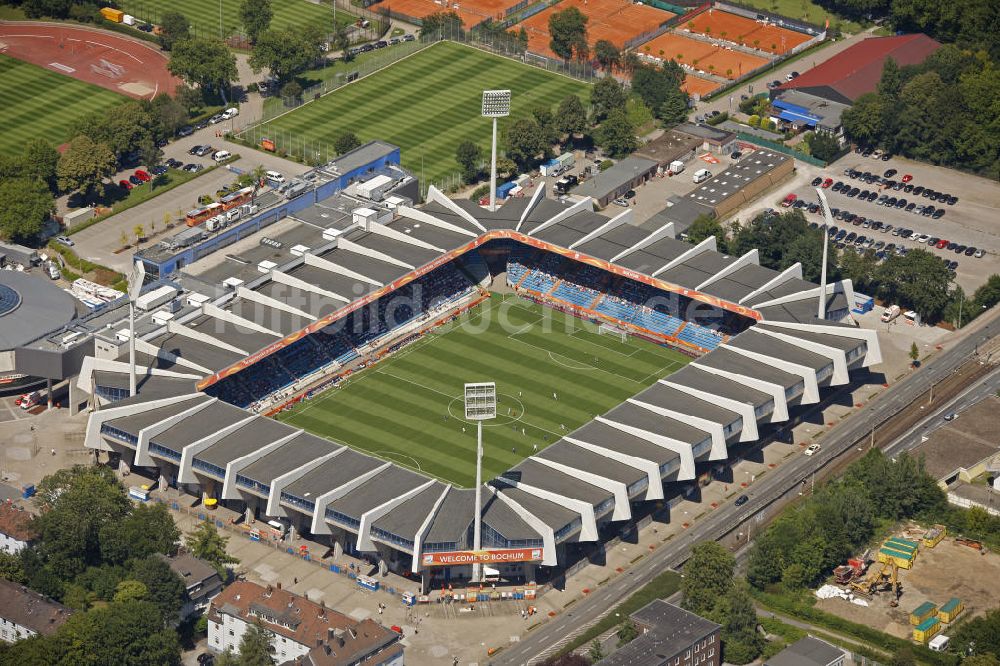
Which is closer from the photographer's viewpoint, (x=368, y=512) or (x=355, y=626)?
(x=355, y=626)

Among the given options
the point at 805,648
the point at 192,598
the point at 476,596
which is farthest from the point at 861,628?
the point at 192,598

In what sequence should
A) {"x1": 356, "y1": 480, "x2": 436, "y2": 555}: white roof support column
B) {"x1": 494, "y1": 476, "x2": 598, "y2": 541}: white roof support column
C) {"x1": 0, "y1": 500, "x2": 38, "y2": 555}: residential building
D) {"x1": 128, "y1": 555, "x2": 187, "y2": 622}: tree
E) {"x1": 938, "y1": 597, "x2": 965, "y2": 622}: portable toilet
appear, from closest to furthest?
{"x1": 128, "y1": 555, "x2": 187, "y2": 622}: tree → {"x1": 938, "y1": 597, "x2": 965, "y2": 622}: portable toilet → {"x1": 356, "y1": 480, "x2": 436, "y2": 555}: white roof support column → {"x1": 0, "y1": 500, "x2": 38, "y2": 555}: residential building → {"x1": 494, "y1": 476, "x2": 598, "y2": 541}: white roof support column

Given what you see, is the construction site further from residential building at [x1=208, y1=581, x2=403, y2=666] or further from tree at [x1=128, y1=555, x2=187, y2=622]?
tree at [x1=128, y1=555, x2=187, y2=622]

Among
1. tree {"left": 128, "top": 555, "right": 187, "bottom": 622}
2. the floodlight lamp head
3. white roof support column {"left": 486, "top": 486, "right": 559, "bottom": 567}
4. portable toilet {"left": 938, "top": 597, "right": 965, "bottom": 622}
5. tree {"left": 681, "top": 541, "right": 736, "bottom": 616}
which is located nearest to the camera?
tree {"left": 128, "top": 555, "right": 187, "bottom": 622}

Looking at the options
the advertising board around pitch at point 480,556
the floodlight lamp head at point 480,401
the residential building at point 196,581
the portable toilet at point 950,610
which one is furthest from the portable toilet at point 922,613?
the residential building at point 196,581

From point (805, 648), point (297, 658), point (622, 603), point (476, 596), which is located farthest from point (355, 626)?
point (805, 648)

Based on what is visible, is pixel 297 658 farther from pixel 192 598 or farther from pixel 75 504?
pixel 75 504

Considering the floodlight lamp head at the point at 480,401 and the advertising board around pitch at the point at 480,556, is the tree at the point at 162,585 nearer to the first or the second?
the advertising board around pitch at the point at 480,556

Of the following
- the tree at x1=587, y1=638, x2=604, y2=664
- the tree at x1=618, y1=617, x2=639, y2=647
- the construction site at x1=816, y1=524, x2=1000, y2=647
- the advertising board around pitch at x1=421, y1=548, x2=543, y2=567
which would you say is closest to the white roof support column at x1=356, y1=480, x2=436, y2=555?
the advertising board around pitch at x1=421, y1=548, x2=543, y2=567
